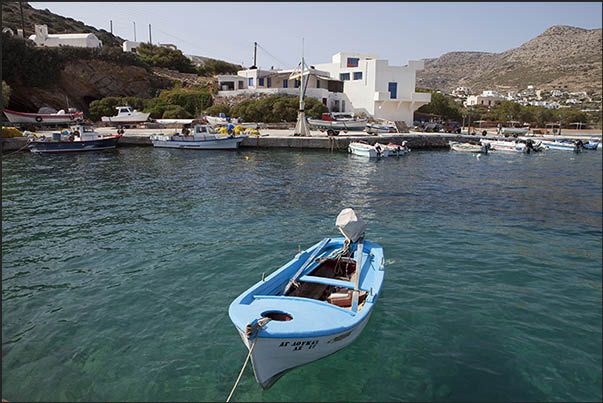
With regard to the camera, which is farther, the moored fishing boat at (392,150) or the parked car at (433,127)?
the parked car at (433,127)

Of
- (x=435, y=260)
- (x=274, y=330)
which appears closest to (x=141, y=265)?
(x=274, y=330)

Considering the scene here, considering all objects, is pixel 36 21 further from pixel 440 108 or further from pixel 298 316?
pixel 298 316

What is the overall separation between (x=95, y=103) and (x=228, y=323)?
172 ft

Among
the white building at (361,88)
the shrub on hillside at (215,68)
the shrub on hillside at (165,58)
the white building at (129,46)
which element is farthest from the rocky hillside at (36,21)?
the white building at (361,88)

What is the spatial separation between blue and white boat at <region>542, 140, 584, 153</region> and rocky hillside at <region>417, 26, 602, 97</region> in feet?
283

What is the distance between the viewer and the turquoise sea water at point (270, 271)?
227 inches

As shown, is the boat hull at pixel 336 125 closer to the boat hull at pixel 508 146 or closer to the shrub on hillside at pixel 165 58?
the boat hull at pixel 508 146

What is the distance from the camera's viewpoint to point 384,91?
52.6 meters

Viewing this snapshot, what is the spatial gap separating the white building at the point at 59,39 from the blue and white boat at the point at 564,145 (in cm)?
6218

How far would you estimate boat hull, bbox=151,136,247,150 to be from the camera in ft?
116

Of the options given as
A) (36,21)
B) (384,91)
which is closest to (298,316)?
(384,91)

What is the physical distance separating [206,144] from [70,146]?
434 inches

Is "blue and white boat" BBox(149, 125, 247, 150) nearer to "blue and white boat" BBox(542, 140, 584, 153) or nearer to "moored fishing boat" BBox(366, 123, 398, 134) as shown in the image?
"moored fishing boat" BBox(366, 123, 398, 134)

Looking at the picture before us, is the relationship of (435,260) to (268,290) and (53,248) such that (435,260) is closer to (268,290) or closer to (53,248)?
(268,290)
